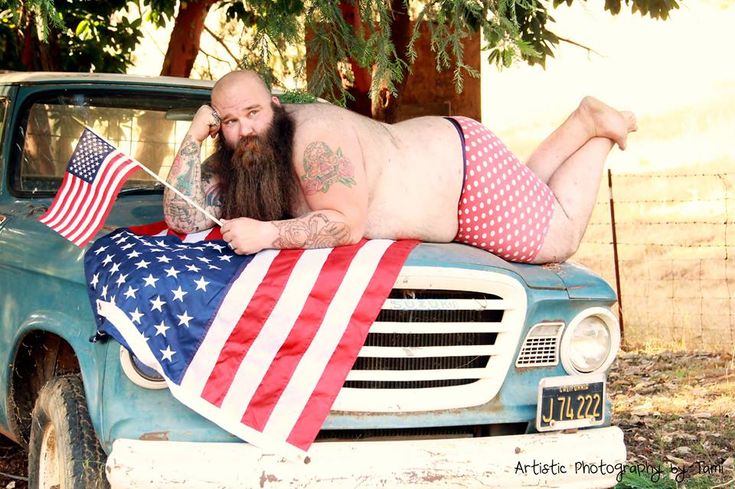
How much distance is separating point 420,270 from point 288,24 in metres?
2.35

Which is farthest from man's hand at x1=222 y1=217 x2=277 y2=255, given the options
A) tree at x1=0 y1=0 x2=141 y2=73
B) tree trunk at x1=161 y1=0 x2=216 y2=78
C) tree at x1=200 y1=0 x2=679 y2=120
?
tree trunk at x1=161 y1=0 x2=216 y2=78

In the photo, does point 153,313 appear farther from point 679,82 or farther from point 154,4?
point 679,82

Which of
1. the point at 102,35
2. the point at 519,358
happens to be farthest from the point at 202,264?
the point at 102,35

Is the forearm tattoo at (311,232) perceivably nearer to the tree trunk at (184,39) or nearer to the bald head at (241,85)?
the bald head at (241,85)

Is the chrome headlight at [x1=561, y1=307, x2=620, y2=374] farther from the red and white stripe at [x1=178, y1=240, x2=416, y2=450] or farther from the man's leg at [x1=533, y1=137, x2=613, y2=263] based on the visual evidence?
the red and white stripe at [x1=178, y1=240, x2=416, y2=450]

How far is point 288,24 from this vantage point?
215 inches

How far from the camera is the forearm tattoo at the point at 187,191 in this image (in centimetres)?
418

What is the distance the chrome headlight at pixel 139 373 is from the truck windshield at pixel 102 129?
1.60m

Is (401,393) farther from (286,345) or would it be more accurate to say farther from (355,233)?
(355,233)

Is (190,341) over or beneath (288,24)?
beneath

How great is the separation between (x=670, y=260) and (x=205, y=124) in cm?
963

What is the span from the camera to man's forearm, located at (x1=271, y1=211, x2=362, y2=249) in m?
3.69

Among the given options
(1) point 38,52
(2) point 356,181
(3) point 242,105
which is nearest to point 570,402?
(2) point 356,181

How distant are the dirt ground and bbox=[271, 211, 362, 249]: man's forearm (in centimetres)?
168
